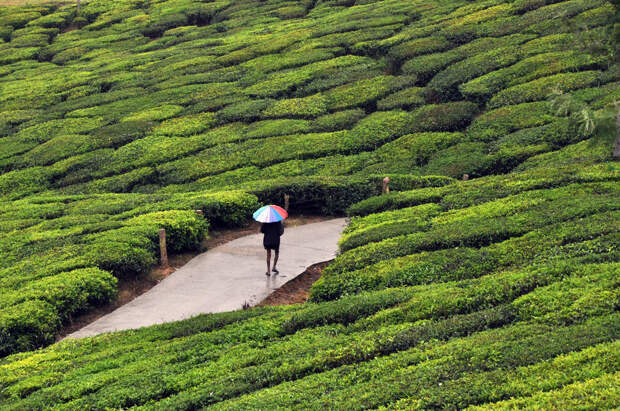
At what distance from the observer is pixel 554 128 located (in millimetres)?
22703

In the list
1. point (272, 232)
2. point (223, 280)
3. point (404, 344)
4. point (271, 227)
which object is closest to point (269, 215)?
point (271, 227)

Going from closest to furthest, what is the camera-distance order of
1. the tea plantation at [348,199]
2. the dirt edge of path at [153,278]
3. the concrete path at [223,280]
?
the tea plantation at [348,199] < the concrete path at [223,280] < the dirt edge of path at [153,278]

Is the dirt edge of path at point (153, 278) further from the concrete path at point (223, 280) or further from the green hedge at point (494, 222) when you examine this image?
the green hedge at point (494, 222)

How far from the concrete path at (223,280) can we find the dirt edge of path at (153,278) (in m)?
0.29

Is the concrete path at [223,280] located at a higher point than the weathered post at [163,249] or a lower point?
lower

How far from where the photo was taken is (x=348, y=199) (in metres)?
21.7

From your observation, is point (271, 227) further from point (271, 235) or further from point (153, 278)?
point (153, 278)

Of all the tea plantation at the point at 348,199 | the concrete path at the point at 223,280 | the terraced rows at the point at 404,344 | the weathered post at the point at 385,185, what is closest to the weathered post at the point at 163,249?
the tea plantation at the point at 348,199

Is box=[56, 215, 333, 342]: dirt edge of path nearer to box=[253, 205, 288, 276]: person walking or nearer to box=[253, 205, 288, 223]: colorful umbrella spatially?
box=[253, 205, 288, 276]: person walking

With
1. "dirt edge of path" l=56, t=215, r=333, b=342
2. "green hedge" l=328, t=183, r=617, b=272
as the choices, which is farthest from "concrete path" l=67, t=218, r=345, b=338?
"green hedge" l=328, t=183, r=617, b=272

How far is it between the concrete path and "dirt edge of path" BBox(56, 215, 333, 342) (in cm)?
29

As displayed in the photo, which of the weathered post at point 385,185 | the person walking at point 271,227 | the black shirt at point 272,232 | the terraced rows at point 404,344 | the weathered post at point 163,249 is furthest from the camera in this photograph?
the weathered post at point 385,185

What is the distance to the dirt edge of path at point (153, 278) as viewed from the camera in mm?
15977

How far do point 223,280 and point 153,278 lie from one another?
6.86ft
